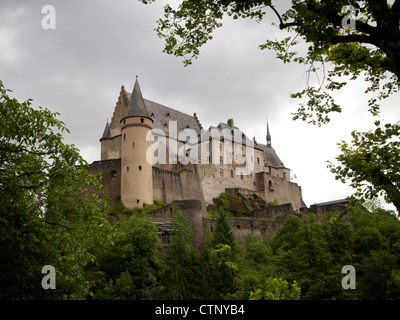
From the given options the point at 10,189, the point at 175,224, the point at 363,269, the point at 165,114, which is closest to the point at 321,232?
the point at 363,269

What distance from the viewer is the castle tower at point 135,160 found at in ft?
149

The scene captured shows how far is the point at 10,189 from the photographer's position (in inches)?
437

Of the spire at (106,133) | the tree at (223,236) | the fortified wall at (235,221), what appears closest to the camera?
the tree at (223,236)

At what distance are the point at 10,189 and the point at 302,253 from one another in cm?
2262

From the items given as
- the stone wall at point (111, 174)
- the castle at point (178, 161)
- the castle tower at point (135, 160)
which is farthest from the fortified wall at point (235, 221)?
the stone wall at point (111, 174)

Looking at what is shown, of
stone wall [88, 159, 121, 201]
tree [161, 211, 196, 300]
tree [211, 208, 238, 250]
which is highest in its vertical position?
stone wall [88, 159, 121, 201]

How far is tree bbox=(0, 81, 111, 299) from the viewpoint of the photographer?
10.9 meters

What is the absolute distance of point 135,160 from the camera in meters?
46.7

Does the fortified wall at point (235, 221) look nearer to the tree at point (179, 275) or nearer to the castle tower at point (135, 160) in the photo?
the castle tower at point (135, 160)

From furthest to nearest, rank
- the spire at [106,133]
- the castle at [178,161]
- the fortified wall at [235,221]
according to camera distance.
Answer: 1. the spire at [106,133]
2. the castle at [178,161]
3. the fortified wall at [235,221]

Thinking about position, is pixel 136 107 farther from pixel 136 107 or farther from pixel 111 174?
pixel 111 174

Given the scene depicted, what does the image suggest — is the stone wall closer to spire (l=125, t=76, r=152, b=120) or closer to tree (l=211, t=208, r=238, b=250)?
spire (l=125, t=76, r=152, b=120)

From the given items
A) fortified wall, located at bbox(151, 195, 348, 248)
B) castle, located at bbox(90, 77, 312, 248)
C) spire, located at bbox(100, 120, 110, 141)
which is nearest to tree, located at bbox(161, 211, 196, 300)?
fortified wall, located at bbox(151, 195, 348, 248)

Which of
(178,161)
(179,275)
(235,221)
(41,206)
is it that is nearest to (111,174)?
(178,161)
